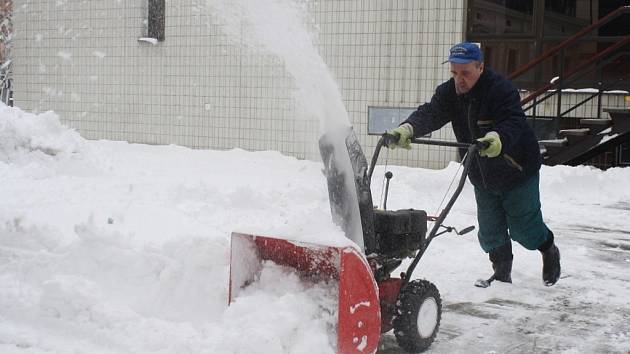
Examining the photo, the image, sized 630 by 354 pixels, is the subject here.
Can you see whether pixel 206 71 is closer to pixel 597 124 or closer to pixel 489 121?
pixel 597 124

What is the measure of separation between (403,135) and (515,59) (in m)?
7.45

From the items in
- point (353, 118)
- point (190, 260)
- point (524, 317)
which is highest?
point (353, 118)

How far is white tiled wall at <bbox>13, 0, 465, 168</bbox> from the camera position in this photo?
10.4 metres

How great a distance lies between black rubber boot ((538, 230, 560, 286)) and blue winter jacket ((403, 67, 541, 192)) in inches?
21.0

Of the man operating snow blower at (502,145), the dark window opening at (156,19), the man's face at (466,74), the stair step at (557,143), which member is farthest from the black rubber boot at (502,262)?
the dark window opening at (156,19)

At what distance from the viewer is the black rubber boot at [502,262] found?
192 inches

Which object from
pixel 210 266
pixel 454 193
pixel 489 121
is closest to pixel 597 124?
pixel 489 121

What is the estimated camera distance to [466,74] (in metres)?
4.41

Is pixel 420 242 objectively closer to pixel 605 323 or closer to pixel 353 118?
Result: pixel 605 323

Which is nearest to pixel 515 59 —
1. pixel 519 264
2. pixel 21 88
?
pixel 519 264

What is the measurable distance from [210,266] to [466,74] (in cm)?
201

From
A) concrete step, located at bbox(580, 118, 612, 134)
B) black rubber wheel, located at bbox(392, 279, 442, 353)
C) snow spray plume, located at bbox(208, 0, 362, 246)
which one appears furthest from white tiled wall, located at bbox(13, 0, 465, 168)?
black rubber wheel, located at bbox(392, 279, 442, 353)

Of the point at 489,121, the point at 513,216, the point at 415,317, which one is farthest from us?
the point at 513,216

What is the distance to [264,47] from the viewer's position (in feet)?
38.8
